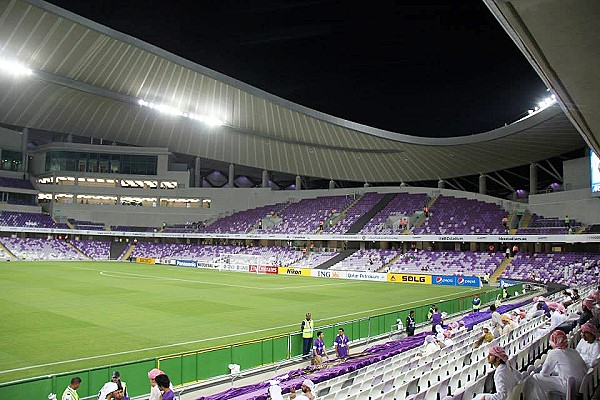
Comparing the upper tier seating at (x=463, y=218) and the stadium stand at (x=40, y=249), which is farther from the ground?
the upper tier seating at (x=463, y=218)

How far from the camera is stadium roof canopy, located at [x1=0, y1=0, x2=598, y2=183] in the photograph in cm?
4297

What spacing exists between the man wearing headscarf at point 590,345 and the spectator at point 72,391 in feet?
29.0

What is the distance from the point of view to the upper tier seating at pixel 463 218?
165 ft

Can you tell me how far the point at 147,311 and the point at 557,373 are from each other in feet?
73.4

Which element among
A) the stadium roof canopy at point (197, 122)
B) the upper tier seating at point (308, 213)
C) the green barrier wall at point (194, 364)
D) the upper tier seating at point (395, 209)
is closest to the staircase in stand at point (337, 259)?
the upper tier seating at point (395, 209)

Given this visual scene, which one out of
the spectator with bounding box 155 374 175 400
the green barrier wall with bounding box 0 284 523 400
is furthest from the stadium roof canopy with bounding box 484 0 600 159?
the green barrier wall with bounding box 0 284 523 400

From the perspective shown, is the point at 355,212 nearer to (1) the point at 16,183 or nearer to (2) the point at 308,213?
(2) the point at 308,213

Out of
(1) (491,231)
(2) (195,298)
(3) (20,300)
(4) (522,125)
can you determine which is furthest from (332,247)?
(3) (20,300)

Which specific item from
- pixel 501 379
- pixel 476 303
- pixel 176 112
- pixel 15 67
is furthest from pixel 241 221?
pixel 501 379

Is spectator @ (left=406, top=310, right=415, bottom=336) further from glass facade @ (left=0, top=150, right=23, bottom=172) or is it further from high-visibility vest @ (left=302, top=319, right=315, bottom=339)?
glass facade @ (left=0, top=150, right=23, bottom=172)

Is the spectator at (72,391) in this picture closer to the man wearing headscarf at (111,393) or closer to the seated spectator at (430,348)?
the man wearing headscarf at (111,393)

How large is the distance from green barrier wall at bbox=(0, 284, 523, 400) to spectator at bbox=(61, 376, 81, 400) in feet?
2.17

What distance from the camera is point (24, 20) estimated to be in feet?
134

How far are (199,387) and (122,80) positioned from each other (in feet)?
152
